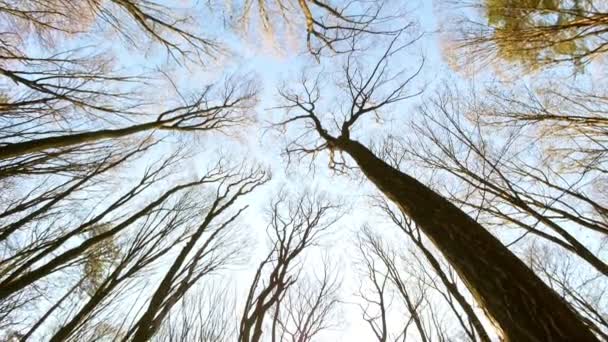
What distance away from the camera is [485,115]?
5910mm

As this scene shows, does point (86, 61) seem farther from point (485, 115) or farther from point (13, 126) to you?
point (485, 115)

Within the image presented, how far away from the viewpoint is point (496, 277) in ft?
5.94

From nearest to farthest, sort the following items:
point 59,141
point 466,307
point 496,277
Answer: point 496,277 < point 59,141 < point 466,307

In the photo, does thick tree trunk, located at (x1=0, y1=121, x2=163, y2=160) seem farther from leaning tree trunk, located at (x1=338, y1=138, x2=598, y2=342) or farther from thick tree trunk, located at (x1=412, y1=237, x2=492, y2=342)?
thick tree trunk, located at (x1=412, y1=237, x2=492, y2=342)

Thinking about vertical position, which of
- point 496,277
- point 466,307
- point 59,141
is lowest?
point 496,277

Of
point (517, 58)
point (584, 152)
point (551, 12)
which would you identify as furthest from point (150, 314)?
point (584, 152)

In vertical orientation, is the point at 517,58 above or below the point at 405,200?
above

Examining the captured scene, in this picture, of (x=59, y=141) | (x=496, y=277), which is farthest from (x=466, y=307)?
(x=59, y=141)

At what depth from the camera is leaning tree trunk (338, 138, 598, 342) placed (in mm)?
1505

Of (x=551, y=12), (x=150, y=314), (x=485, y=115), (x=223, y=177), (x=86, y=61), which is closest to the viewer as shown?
(x=551, y=12)

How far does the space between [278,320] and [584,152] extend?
789 cm

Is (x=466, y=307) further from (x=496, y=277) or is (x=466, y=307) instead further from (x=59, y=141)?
(x=59, y=141)

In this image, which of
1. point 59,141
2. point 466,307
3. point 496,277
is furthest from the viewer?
point 466,307

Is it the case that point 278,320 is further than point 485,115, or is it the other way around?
point 278,320
